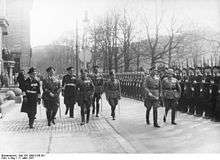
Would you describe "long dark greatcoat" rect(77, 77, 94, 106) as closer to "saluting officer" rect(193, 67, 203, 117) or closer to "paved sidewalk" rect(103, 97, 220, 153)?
"paved sidewalk" rect(103, 97, 220, 153)

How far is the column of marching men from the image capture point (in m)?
11.8

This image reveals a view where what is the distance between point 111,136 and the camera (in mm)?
10070

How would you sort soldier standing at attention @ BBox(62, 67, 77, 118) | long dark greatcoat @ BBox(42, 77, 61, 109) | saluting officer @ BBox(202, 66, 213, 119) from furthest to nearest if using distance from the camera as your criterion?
soldier standing at attention @ BBox(62, 67, 77, 118) → saluting officer @ BBox(202, 66, 213, 119) → long dark greatcoat @ BBox(42, 77, 61, 109)

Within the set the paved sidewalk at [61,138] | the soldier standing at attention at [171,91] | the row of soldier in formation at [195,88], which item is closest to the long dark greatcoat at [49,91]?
the paved sidewalk at [61,138]

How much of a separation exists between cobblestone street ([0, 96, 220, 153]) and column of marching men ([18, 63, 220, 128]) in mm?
449

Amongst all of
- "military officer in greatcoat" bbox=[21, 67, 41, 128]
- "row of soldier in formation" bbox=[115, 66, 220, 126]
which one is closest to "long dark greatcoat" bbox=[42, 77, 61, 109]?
"military officer in greatcoat" bbox=[21, 67, 41, 128]

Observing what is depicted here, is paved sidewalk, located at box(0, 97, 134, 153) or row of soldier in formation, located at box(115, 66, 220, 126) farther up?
row of soldier in formation, located at box(115, 66, 220, 126)

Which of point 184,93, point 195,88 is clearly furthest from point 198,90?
point 184,93

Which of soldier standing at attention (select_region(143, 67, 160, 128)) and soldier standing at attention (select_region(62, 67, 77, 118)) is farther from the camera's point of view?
soldier standing at attention (select_region(62, 67, 77, 118))

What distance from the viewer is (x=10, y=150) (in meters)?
8.11

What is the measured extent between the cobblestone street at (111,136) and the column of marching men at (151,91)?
17.7 inches

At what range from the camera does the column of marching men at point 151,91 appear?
11758mm

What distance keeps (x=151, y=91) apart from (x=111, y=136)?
223 cm

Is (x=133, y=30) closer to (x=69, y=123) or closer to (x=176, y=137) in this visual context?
(x=69, y=123)
